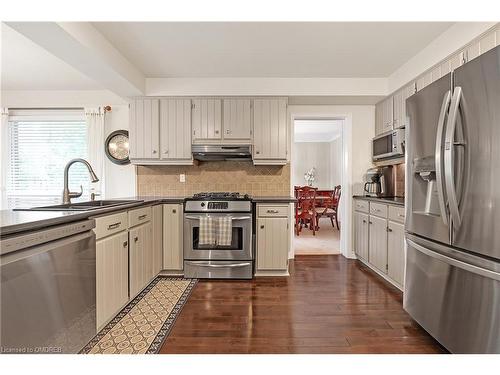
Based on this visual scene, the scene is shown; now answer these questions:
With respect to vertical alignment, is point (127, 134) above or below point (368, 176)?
above

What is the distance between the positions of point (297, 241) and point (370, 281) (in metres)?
2.12

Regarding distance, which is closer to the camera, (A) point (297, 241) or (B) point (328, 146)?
(A) point (297, 241)

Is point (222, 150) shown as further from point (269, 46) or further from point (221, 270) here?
point (221, 270)

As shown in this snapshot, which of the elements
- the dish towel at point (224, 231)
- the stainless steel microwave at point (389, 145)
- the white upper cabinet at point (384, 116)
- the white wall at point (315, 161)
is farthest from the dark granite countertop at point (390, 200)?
the white wall at point (315, 161)

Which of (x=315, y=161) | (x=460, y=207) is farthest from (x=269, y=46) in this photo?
(x=315, y=161)

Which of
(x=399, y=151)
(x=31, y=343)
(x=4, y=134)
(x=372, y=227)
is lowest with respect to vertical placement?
(x=31, y=343)

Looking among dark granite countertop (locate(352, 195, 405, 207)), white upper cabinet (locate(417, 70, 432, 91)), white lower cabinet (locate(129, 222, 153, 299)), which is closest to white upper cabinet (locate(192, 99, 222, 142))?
white lower cabinet (locate(129, 222, 153, 299))

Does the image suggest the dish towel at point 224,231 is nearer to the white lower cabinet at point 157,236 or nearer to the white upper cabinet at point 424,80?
the white lower cabinet at point 157,236

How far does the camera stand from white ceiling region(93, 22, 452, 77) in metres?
2.42

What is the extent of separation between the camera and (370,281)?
123 inches

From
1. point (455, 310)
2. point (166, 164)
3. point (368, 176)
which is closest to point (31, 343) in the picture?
point (455, 310)

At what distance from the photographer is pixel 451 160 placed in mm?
1576

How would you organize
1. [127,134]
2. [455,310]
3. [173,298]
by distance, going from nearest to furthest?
[455,310] < [173,298] < [127,134]

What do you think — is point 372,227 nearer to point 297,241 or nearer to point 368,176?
point 368,176
